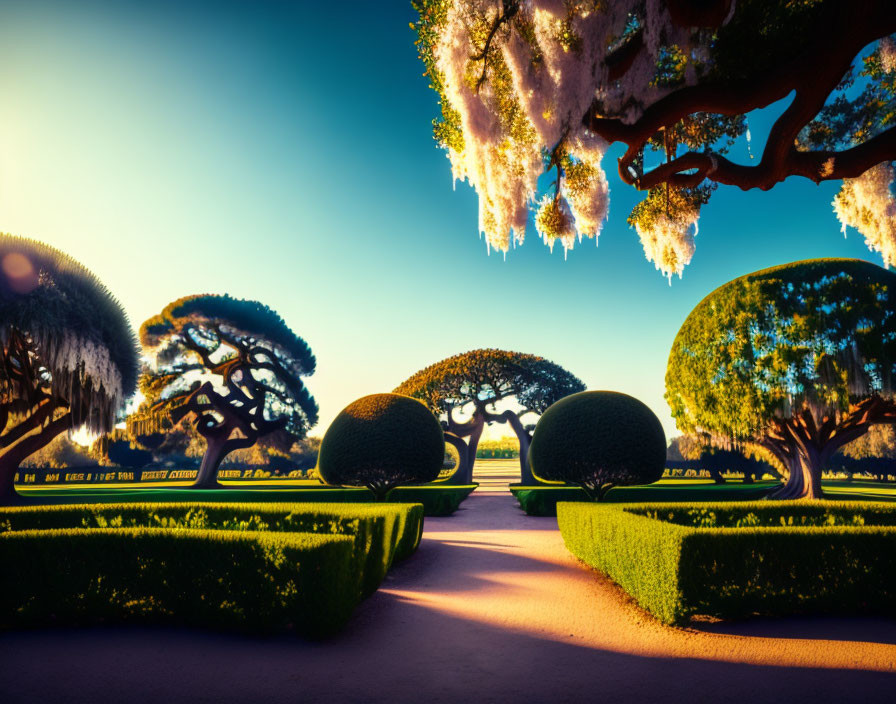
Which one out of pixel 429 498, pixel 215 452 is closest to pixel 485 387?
pixel 429 498

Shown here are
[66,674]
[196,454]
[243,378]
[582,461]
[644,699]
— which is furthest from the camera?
[196,454]

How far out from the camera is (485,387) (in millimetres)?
29875

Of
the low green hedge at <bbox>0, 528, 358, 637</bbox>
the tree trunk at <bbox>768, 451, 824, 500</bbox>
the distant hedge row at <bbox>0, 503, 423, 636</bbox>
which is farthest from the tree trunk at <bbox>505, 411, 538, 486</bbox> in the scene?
the low green hedge at <bbox>0, 528, 358, 637</bbox>

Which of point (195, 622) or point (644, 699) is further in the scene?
point (195, 622)

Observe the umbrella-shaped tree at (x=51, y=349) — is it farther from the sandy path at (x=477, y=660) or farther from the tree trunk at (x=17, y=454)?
the sandy path at (x=477, y=660)

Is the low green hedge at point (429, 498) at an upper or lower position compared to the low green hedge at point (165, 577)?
lower

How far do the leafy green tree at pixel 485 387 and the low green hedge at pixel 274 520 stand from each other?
64.7 feet

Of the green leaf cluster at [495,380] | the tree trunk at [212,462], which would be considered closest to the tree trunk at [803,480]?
the green leaf cluster at [495,380]

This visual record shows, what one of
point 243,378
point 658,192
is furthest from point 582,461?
point 243,378

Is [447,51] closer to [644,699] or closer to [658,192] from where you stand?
[658,192]

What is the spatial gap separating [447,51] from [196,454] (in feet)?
203

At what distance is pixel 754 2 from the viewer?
4.93 m

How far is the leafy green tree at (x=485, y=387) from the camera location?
29.2 metres

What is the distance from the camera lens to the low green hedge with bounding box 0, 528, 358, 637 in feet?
15.4
